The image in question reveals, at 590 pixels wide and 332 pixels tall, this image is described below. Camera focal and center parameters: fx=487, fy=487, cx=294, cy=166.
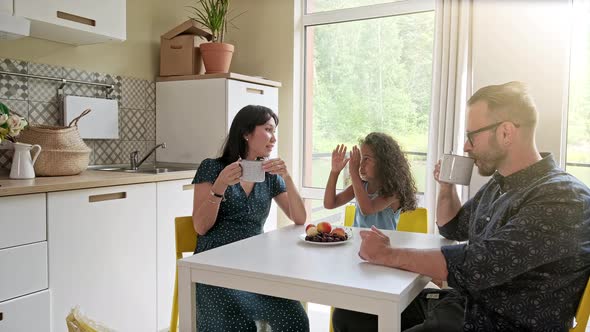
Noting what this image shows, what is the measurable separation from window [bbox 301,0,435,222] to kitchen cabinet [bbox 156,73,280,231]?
53 centimetres

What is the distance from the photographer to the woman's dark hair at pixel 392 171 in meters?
2.31

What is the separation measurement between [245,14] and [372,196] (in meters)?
2.24

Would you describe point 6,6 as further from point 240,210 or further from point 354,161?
point 354,161

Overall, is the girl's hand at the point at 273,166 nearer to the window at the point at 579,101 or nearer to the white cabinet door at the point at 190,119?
the white cabinet door at the point at 190,119

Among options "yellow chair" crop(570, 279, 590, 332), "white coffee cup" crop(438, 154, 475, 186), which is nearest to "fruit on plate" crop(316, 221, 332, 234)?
"white coffee cup" crop(438, 154, 475, 186)

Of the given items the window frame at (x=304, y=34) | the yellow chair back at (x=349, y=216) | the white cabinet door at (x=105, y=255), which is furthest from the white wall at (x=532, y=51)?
the white cabinet door at (x=105, y=255)

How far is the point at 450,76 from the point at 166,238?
1.95 m

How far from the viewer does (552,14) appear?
2752mm

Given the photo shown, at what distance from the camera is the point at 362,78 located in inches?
143

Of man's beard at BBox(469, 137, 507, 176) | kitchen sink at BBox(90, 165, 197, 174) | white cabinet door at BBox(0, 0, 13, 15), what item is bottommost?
kitchen sink at BBox(90, 165, 197, 174)

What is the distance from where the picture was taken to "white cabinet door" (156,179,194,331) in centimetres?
272

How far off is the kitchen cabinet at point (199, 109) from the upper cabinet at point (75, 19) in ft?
2.01

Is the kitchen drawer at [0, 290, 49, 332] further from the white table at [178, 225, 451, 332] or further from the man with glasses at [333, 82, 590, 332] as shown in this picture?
the man with glasses at [333, 82, 590, 332]

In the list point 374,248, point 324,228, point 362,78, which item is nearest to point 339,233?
point 324,228
